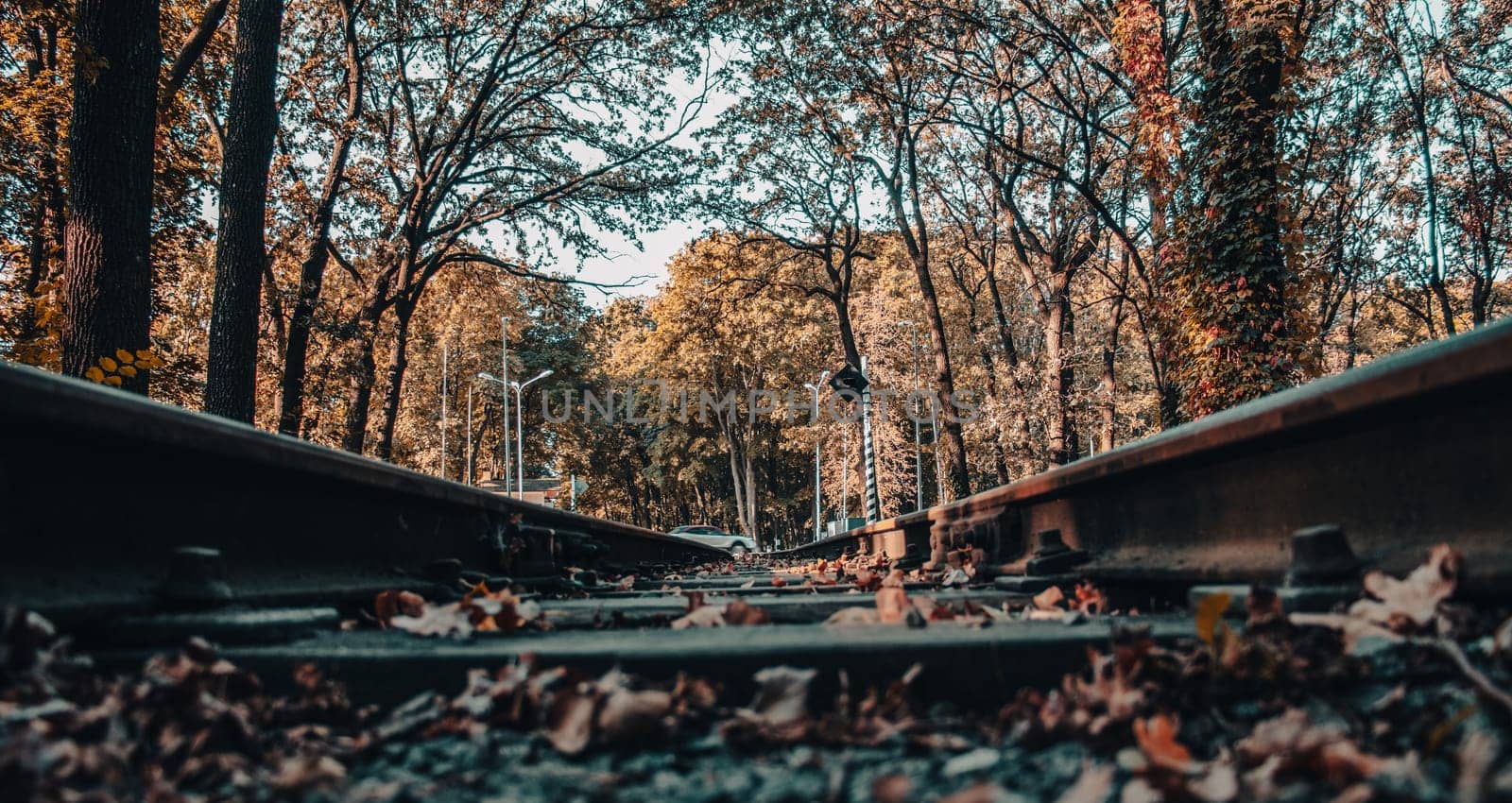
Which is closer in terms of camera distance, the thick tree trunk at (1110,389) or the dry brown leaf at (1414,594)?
the dry brown leaf at (1414,594)

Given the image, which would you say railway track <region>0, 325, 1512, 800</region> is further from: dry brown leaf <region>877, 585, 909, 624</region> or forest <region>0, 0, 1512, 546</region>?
forest <region>0, 0, 1512, 546</region>

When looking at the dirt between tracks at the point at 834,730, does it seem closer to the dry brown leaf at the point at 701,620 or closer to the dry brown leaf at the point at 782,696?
the dry brown leaf at the point at 782,696

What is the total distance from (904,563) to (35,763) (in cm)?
706

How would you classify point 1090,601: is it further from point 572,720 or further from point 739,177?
point 739,177

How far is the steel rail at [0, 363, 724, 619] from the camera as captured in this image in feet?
6.79

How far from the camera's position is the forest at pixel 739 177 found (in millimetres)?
9953

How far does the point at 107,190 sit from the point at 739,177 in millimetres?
14811

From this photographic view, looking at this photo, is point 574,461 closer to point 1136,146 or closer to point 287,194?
point 287,194

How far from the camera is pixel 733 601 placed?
9.18 ft

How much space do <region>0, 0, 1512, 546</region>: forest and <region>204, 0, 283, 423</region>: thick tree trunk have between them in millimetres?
33

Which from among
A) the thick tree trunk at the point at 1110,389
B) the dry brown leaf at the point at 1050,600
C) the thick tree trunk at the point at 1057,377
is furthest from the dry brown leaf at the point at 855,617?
the thick tree trunk at the point at 1110,389

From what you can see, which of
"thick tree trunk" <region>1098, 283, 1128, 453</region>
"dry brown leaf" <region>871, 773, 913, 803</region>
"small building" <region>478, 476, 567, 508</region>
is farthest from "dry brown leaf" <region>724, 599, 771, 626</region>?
"small building" <region>478, 476, 567, 508</region>

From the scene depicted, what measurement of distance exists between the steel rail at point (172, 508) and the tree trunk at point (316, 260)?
11621mm

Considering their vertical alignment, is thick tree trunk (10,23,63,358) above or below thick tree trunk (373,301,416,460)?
above
